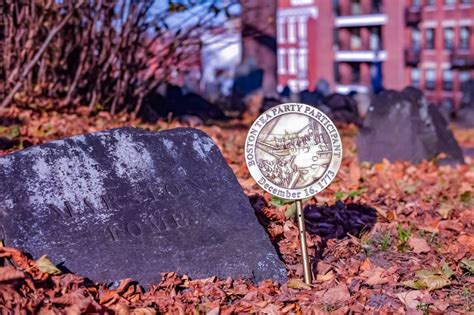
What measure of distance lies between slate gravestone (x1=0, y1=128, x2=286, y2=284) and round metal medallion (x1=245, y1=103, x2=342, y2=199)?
17.6 inches

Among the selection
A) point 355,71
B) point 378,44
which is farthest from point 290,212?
point 355,71

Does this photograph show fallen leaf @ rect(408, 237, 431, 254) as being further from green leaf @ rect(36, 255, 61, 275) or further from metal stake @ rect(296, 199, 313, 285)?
green leaf @ rect(36, 255, 61, 275)

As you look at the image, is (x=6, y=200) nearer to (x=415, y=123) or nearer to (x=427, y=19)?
(x=415, y=123)

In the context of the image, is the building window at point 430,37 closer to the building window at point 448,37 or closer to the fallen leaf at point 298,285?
the building window at point 448,37

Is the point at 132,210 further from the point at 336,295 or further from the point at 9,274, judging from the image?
the point at 336,295

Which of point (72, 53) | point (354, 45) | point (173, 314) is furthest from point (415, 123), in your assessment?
point (354, 45)

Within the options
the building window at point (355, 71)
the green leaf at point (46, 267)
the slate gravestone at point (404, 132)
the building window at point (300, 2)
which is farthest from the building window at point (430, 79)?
the green leaf at point (46, 267)

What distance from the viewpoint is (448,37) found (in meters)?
50.1

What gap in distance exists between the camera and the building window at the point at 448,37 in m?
49.7

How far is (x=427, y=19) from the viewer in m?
51.1

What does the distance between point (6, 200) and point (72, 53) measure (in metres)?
6.37

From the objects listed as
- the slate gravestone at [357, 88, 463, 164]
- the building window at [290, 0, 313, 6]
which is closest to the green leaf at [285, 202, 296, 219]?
the slate gravestone at [357, 88, 463, 164]

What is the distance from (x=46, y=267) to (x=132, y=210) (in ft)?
2.18

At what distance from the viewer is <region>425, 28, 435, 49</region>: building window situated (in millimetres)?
51062
